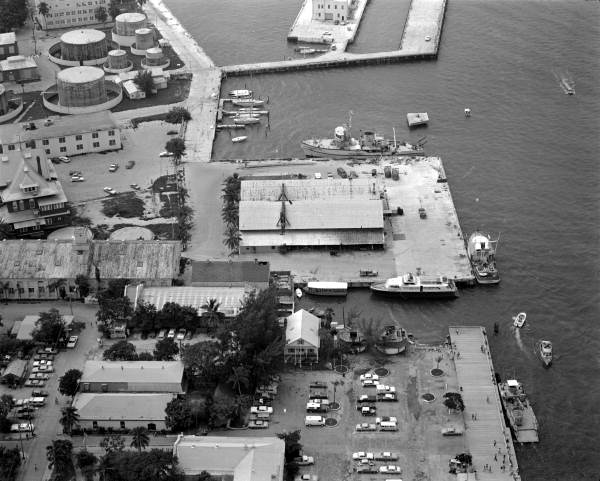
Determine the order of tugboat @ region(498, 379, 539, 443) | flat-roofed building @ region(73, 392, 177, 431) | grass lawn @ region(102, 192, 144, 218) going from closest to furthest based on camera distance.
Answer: tugboat @ region(498, 379, 539, 443) < flat-roofed building @ region(73, 392, 177, 431) < grass lawn @ region(102, 192, 144, 218)

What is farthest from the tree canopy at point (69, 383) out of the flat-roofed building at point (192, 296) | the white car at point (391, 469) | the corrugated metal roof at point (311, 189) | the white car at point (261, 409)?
the corrugated metal roof at point (311, 189)

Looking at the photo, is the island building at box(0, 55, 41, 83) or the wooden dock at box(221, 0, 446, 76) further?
the wooden dock at box(221, 0, 446, 76)

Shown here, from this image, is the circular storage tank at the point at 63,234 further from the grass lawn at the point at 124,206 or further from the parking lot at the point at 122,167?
the parking lot at the point at 122,167

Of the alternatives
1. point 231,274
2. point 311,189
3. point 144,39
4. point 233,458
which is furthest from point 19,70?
point 233,458

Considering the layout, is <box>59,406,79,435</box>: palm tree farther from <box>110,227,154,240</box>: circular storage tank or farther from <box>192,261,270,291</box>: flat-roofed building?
<box>110,227,154,240</box>: circular storage tank

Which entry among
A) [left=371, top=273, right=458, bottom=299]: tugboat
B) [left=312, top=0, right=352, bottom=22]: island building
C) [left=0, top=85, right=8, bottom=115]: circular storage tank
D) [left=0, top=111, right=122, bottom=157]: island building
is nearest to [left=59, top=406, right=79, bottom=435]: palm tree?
[left=371, top=273, right=458, bottom=299]: tugboat

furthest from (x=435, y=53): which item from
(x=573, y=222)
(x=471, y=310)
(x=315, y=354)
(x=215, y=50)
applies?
(x=315, y=354)
